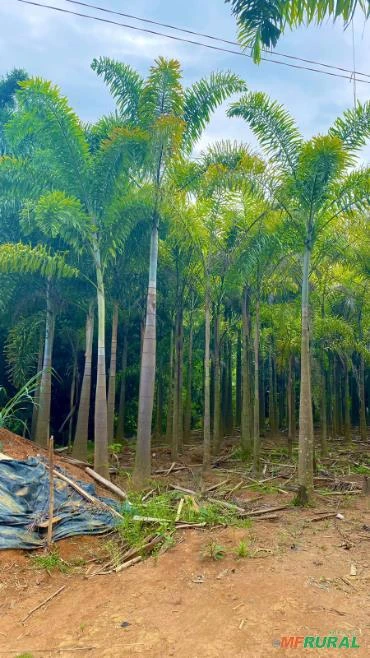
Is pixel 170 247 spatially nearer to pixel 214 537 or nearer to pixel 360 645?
Result: pixel 214 537

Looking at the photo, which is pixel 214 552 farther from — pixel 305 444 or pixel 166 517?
pixel 305 444

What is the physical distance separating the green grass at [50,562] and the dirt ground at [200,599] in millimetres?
76

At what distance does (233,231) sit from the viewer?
36.5ft

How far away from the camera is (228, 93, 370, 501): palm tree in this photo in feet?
24.6

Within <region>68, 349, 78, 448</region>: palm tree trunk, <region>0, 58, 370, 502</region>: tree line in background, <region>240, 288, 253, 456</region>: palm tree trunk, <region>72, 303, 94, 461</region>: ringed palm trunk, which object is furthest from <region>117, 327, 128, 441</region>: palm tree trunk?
<region>240, 288, 253, 456</region>: palm tree trunk

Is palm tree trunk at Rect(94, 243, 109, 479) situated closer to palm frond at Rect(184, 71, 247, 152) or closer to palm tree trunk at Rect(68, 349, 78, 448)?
palm frond at Rect(184, 71, 247, 152)

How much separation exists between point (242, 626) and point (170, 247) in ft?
30.6

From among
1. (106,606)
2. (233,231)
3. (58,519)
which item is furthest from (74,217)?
(106,606)

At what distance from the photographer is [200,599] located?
177 inches

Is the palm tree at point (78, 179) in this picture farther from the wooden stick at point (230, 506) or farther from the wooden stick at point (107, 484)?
the wooden stick at point (230, 506)

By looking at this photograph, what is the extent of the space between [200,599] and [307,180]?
6.43 metres

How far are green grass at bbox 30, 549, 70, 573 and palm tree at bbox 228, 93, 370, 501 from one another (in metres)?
3.97

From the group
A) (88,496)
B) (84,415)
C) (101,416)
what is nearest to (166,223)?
(101,416)

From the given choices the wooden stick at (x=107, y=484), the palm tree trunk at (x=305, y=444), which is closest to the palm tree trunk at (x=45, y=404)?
the wooden stick at (x=107, y=484)
